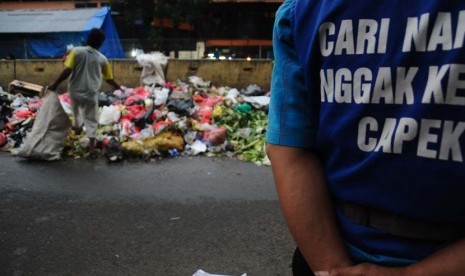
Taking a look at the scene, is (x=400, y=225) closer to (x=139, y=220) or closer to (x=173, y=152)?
(x=139, y=220)

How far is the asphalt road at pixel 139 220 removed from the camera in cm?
297

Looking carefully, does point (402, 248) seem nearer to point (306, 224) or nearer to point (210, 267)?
point (306, 224)

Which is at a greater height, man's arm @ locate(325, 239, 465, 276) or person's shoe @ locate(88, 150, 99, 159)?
man's arm @ locate(325, 239, 465, 276)

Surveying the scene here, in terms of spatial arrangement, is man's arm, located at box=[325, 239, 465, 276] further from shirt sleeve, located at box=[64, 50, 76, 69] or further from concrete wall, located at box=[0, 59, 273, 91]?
concrete wall, located at box=[0, 59, 273, 91]

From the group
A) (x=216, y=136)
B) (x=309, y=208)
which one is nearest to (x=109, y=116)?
(x=216, y=136)

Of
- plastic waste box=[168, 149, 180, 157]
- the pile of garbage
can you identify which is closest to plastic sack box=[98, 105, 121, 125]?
the pile of garbage

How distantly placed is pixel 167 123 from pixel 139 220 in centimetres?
299

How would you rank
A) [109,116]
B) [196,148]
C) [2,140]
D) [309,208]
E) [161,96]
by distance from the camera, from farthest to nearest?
[161,96]
[109,116]
[2,140]
[196,148]
[309,208]

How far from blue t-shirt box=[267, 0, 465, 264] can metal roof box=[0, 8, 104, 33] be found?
2108 cm

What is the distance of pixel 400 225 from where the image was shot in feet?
2.54

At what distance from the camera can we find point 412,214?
750 millimetres

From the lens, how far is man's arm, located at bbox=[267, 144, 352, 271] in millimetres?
856

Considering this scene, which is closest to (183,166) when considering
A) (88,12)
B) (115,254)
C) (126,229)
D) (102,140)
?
(102,140)

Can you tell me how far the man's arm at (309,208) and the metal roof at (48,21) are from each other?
21.1 meters
